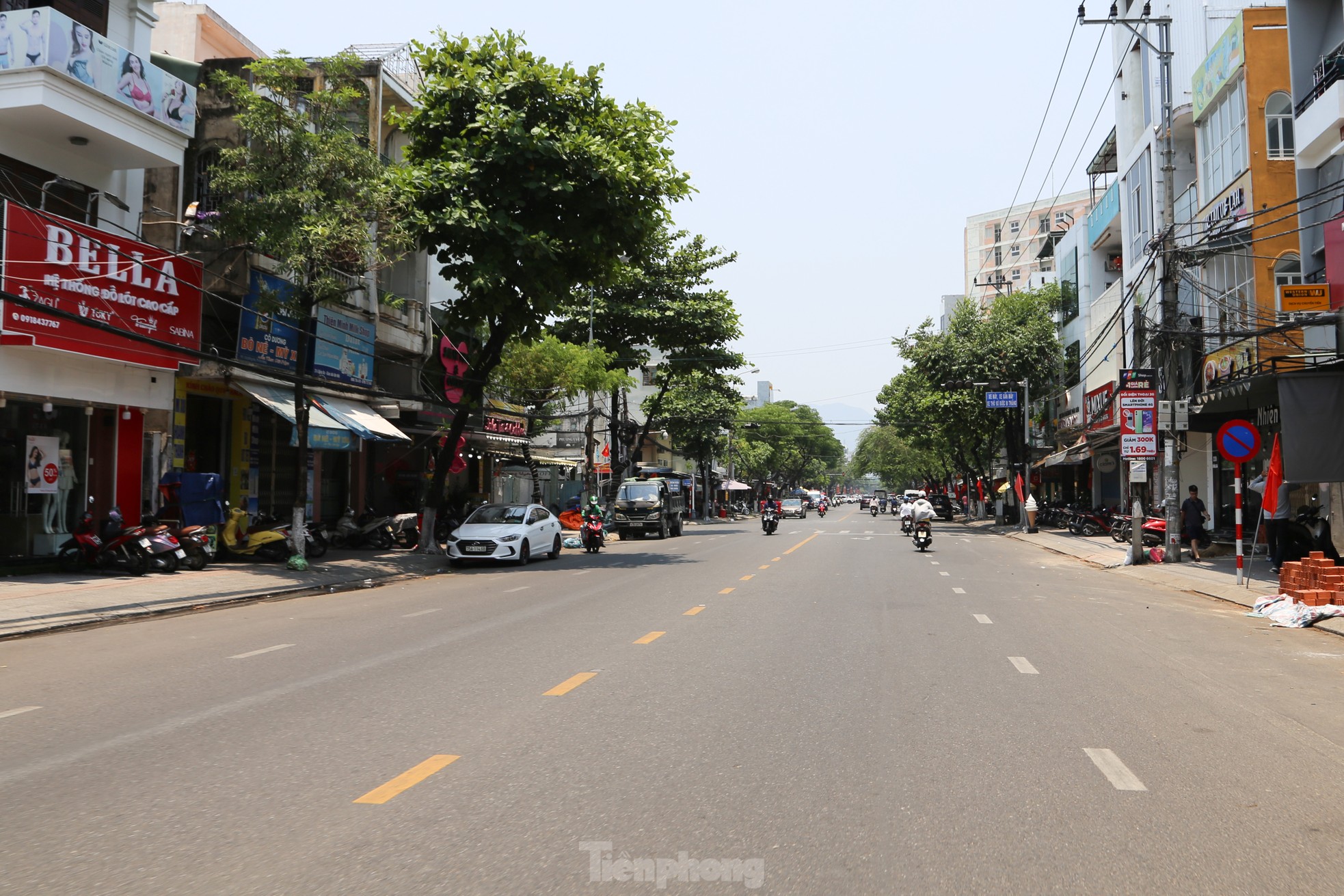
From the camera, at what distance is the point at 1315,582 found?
1373 centimetres

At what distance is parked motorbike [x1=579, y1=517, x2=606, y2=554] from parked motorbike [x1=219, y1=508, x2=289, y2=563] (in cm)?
908

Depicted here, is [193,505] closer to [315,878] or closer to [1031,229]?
[315,878]

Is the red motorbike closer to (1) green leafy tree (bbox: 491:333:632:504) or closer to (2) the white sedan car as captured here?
(2) the white sedan car

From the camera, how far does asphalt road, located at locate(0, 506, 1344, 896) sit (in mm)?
4082

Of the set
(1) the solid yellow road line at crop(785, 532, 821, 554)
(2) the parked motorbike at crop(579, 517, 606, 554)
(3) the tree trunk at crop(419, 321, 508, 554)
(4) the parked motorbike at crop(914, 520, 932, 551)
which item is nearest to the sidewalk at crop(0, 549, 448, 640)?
(3) the tree trunk at crop(419, 321, 508, 554)

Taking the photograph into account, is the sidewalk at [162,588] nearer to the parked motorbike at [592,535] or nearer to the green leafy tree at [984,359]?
the parked motorbike at [592,535]

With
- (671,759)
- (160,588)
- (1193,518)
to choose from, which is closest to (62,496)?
(160,588)

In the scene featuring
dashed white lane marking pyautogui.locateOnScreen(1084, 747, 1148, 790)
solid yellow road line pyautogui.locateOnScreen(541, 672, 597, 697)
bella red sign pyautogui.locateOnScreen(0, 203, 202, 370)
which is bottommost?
dashed white lane marking pyautogui.locateOnScreen(1084, 747, 1148, 790)

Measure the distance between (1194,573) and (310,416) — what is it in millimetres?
18949

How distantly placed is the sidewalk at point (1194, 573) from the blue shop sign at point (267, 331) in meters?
18.1

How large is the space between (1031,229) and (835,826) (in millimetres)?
126026

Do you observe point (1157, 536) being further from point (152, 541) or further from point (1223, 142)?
point (152, 541)

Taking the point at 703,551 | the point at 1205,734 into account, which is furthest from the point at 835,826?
the point at 703,551

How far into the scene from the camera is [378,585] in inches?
740
